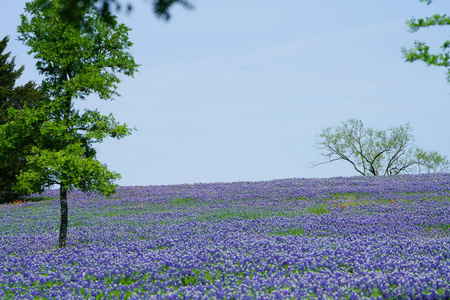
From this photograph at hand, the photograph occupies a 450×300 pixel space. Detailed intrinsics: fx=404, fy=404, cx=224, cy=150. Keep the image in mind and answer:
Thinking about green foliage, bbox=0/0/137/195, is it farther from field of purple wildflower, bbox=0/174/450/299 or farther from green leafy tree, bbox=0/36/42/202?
green leafy tree, bbox=0/36/42/202

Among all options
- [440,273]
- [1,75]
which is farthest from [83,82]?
[1,75]

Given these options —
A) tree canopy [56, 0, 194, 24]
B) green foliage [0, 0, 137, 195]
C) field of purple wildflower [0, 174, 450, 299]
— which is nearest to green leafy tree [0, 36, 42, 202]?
field of purple wildflower [0, 174, 450, 299]

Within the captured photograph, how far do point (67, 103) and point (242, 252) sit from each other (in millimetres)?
7976

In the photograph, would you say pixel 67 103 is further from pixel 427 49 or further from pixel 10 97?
pixel 10 97

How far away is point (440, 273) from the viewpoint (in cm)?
869

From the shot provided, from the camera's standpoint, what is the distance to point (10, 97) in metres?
37.8

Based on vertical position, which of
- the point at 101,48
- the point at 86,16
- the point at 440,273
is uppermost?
the point at 86,16

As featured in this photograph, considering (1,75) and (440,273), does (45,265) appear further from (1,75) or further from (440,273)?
(1,75)

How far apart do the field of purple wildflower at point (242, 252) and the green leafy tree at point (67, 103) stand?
7.48 feet

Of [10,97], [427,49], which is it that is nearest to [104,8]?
[427,49]

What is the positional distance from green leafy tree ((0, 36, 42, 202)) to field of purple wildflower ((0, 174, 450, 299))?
1306cm

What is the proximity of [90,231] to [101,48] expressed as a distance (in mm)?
7119

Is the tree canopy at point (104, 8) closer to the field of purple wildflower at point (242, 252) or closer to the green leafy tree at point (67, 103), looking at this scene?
the field of purple wildflower at point (242, 252)

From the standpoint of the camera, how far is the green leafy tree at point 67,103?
43.0ft
